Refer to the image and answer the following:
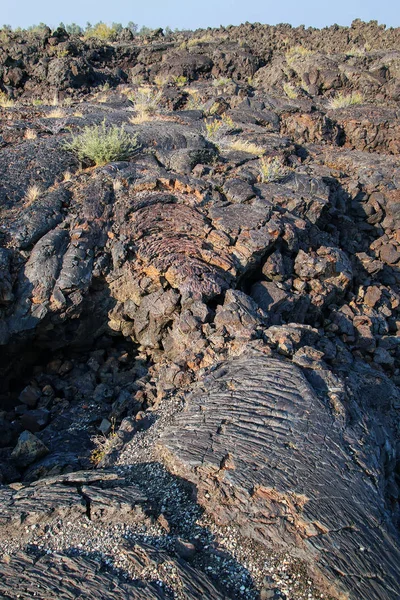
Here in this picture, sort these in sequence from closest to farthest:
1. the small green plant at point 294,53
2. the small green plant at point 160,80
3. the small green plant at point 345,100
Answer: the small green plant at point 345,100, the small green plant at point 160,80, the small green plant at point 294,53

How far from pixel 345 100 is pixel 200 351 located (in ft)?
38.6

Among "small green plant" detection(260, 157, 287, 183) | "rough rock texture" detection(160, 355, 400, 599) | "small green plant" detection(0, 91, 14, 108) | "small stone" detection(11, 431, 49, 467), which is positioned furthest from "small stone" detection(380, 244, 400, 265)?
"small green plant" detection(0, 91, 14, 108)

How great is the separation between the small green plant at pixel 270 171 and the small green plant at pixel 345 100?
589 centimetres

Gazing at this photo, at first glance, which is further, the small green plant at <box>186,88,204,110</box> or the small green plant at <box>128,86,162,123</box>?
the small green plant at <box>186,88,204,110</box>

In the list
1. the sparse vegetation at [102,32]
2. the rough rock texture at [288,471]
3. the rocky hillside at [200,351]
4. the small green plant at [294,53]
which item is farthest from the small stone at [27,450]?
the sparse vegetation at [102,32]

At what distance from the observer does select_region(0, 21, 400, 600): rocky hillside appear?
3.50 m

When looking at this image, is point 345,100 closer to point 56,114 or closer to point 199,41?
point 56,114

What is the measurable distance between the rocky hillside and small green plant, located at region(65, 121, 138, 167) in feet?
0.12

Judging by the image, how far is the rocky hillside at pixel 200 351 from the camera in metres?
3.50

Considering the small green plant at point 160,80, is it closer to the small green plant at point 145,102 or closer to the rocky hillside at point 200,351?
the small green plant at point 145,102

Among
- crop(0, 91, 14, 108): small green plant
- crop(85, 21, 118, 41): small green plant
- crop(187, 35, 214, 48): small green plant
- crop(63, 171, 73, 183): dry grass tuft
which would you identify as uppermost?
crop(85, 21, 118, 41): small green plant

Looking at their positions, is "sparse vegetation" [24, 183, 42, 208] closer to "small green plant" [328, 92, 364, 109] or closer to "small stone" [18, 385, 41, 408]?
"small stone" [18, 385, 41, 408]

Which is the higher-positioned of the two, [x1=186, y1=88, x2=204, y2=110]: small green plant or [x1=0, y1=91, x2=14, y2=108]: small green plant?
[x1=186, y1=88, x2=204, y2=110]: small green plant

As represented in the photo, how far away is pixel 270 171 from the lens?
9141mm
